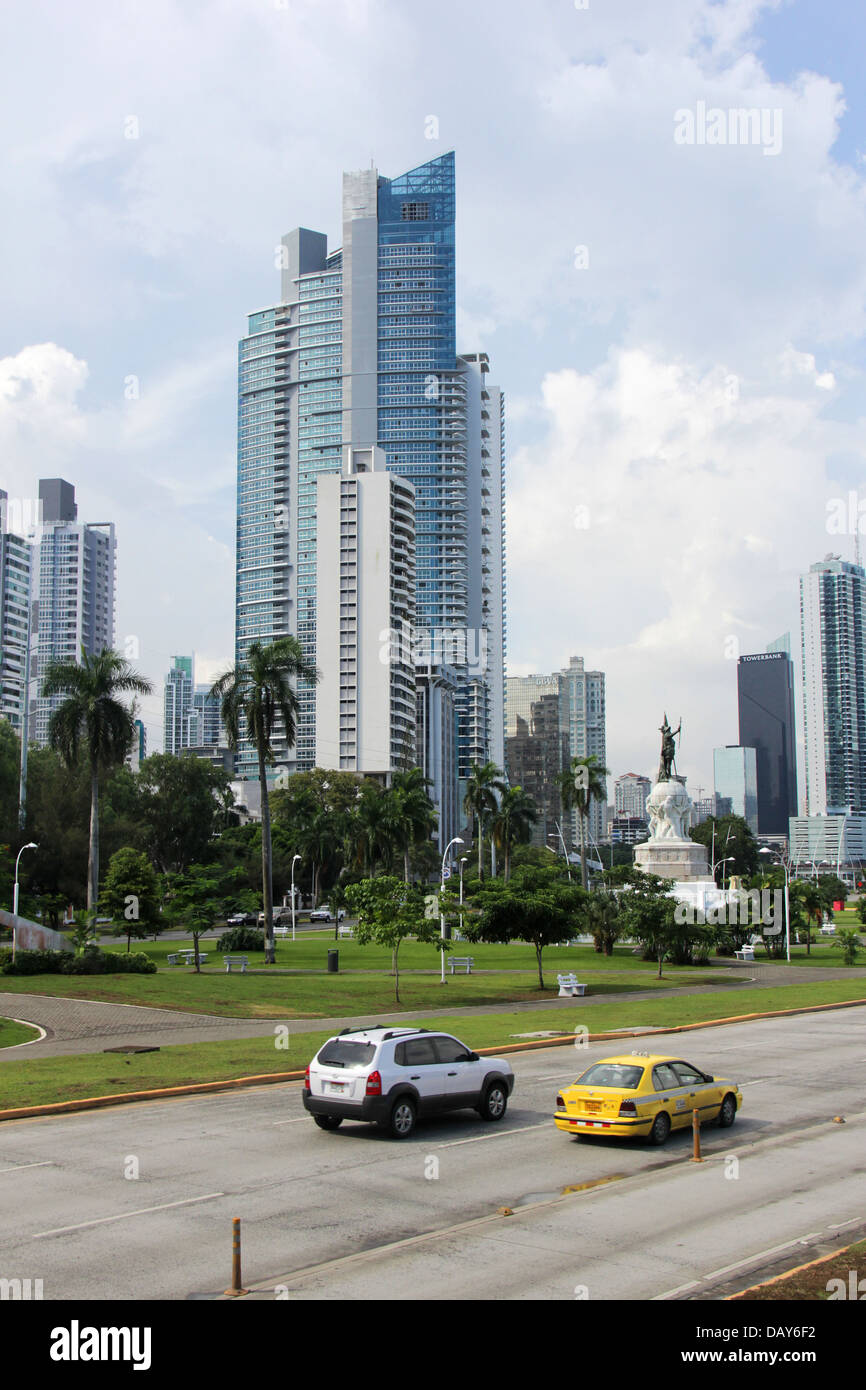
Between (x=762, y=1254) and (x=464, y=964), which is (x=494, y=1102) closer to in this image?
(x=762, y=1254)

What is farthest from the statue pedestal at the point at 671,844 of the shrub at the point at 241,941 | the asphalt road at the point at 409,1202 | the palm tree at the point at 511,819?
the asphalt road at the point at 409,1202

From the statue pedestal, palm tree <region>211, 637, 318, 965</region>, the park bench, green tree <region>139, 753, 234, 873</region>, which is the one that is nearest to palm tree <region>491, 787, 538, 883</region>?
the statue pedestal

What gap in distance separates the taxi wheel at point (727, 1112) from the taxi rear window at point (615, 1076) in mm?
2067

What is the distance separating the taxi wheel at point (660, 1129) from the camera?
17.3 meters

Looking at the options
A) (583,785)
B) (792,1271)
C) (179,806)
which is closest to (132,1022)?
(792,1271)

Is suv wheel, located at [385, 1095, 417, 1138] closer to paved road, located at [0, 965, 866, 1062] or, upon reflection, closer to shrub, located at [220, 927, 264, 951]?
paved road, located at [0, 965, 866, 1062]

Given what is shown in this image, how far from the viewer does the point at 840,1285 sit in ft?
32.4

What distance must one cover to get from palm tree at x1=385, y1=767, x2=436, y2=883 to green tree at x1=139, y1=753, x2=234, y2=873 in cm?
1932

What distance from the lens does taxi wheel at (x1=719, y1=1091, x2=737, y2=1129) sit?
18.7 metres

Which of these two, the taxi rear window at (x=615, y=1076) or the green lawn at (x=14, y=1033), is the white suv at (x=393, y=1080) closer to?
the taxi rear window at (x=615, y=1076)

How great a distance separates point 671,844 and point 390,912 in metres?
51.1

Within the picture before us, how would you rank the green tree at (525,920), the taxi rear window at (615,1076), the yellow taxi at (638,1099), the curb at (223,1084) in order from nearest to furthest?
the yellow taxi at (638,1099)
the taxi rear window at (615,1076)
the curb at (223,1084)
the green tree at (525,920)

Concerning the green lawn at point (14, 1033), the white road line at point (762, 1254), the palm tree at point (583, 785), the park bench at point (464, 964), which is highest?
the palm tree at point (583, 785)

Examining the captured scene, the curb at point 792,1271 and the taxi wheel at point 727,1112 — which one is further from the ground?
the curb at point 792,1271
